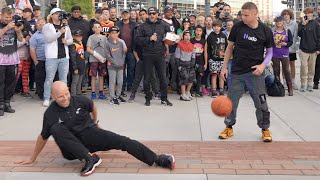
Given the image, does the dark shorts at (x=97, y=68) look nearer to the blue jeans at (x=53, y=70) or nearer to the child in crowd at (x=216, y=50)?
the blue jeans at (x=53, y=70)

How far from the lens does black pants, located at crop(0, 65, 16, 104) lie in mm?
8555

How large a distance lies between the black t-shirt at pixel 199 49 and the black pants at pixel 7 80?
3974 mm

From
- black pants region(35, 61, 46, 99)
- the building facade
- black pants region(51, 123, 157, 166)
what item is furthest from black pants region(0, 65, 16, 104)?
the building facade

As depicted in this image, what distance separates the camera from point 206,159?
553 cm

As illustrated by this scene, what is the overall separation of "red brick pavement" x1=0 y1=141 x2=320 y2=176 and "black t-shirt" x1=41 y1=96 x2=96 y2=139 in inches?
18.6

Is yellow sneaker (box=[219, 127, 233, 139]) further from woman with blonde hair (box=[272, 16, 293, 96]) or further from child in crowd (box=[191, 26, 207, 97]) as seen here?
woman with blonde hair (box=[272, 16, 293, 96])

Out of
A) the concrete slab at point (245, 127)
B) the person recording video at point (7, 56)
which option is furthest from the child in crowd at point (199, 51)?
the person recording video at point (7, 56)

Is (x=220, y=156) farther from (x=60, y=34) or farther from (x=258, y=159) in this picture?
(x=60, y=34)

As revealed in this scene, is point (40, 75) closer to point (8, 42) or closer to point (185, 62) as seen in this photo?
point (8, 42)

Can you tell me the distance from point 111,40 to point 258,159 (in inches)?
198

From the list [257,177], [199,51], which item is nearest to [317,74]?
[199,51]

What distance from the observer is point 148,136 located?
273 inches

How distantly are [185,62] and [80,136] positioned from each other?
500cm

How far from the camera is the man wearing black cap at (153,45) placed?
9.12 m
